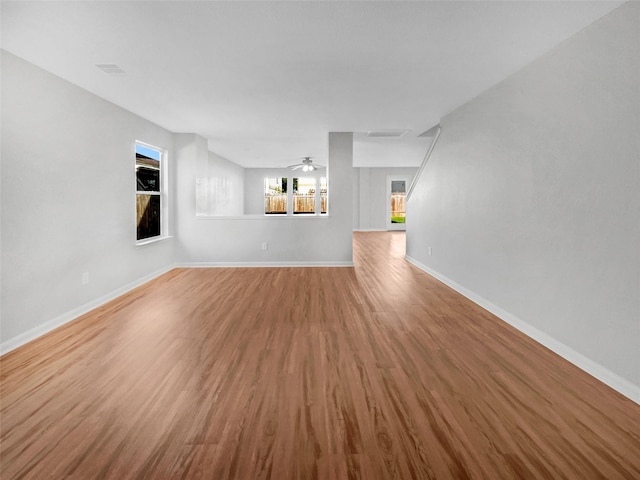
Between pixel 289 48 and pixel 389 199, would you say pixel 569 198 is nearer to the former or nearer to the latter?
pixel 289 48

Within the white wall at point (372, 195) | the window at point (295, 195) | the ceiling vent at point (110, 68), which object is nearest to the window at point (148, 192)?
the ceiling vent at point (110, 68)

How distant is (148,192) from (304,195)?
26.1ft

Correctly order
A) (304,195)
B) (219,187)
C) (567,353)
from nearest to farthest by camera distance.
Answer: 1. (567,353)
2. (219,187)
3. (304,195)

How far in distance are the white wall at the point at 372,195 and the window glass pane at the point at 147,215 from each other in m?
8.22

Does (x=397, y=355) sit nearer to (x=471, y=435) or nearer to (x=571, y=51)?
(x=471, y=435)

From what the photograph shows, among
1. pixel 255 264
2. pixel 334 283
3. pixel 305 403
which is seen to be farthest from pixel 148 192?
pixel 305 403

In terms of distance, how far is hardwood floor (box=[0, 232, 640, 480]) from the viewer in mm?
1603

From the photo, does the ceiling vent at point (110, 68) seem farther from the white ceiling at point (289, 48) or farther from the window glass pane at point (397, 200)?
the window glass pane at point (397, 200)

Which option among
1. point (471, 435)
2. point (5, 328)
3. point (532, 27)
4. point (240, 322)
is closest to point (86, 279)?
point (5, 328)

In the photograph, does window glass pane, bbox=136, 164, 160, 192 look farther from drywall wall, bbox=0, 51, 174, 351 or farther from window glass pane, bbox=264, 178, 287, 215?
window glass pane, bbox=264, 178, 287, 215

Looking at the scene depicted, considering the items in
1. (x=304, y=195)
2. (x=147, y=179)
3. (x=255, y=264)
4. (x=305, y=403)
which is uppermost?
(x=304, y=195)

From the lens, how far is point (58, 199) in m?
3.45

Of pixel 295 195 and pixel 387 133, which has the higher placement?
pixel 387 133

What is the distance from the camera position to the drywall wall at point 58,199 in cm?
290
